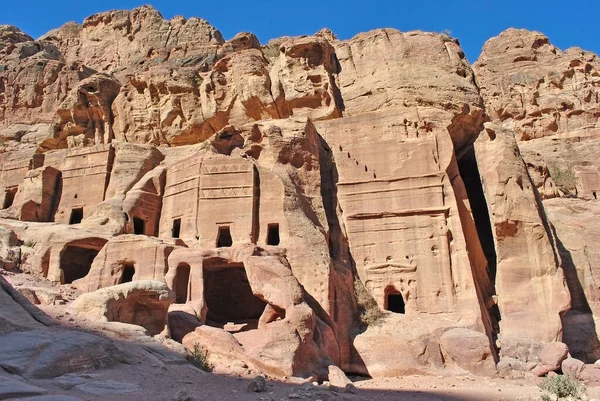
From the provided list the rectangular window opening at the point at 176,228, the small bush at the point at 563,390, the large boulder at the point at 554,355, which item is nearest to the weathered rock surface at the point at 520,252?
the large boulder at the point at 554,355

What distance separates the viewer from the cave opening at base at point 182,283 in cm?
2127

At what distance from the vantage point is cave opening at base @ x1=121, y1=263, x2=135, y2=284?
22.6 metres

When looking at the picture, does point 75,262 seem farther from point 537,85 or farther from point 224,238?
point 537,85

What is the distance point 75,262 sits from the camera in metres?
25.1

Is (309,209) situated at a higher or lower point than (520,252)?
higher

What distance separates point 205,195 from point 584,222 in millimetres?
19729

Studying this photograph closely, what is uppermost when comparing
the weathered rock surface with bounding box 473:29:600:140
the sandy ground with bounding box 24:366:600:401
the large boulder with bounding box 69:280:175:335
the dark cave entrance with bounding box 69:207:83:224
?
the weathered rock surface with bounding box 473:29:600:140

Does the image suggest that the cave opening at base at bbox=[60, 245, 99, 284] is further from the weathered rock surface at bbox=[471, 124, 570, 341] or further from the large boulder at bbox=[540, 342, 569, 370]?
the large boulder at bbox=[540, 342, 569, 370]

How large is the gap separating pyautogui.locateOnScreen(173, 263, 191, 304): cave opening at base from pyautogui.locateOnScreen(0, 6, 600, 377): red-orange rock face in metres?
0.09

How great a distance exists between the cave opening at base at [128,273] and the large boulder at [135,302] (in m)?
6.15

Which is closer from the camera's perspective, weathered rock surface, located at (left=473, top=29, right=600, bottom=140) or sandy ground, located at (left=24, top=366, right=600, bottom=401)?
sandy ground, located at (left=24, top=366, right=600, bottom=401)

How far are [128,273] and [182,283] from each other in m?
3.07

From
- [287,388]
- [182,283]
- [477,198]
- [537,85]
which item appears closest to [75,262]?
[182,283]

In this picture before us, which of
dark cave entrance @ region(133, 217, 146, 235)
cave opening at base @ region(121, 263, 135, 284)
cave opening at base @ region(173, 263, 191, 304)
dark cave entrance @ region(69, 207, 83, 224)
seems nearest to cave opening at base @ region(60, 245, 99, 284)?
dark cave entrance @ region(133, 217, 146, 235)
